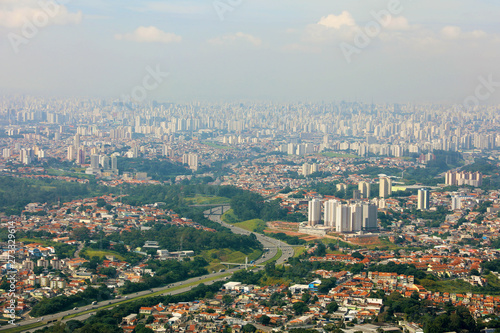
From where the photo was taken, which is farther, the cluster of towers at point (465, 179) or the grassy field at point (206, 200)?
the cluster of towers at point (465, 179)

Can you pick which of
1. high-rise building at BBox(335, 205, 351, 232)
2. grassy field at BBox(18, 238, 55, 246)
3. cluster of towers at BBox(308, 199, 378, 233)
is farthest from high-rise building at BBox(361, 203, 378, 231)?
grassy field at BBox(18, 238, 55, 246)

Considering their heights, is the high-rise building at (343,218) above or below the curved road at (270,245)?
above

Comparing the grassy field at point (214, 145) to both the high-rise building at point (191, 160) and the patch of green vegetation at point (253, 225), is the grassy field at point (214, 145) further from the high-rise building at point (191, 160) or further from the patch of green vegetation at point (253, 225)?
the patch of green vegetation at point (253, 225)

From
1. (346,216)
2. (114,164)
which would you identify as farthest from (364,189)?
(114,164)

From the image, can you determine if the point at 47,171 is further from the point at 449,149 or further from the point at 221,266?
the point at 449,149

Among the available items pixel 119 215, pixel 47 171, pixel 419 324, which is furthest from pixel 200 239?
pixel 47 171

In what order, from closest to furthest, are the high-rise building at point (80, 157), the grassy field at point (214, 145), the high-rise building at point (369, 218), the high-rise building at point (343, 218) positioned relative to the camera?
the high-rise building at point (343, 218) → the high-rise building at point (369, 218) → the high-rise building at point (80, 157) → the grassy field at point (214, 145)

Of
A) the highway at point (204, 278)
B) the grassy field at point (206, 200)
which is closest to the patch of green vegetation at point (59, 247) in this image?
the highway at point (204, 278)
